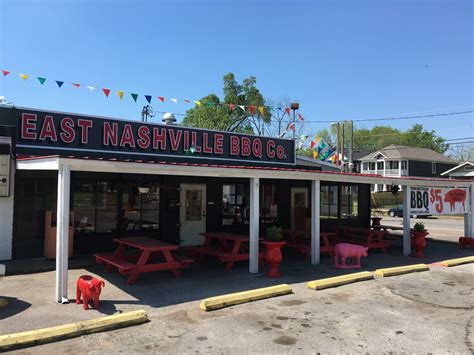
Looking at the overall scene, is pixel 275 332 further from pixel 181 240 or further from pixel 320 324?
pixel 181 240

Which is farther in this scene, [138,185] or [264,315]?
[138,185]

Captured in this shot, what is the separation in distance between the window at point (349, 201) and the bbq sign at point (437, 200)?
4.08 metres

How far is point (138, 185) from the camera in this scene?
12.0 m

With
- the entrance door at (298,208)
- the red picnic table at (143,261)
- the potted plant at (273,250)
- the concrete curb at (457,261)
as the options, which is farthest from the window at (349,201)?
the red picnic table at (143,261)

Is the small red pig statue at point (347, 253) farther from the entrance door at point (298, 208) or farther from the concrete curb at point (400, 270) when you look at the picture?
the entrance door at point (298, 208)

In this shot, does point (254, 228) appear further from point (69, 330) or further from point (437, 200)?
point (437, 200)

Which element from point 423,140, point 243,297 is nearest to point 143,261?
point 243,297

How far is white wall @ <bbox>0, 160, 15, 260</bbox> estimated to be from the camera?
10000 millimetres

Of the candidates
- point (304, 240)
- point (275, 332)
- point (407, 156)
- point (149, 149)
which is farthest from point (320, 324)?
point (407, 156)

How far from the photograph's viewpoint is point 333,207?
16.4 metres

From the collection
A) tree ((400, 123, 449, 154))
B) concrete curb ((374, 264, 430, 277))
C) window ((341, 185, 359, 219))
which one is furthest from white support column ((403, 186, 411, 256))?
tree ((400, 123, 449, 154))

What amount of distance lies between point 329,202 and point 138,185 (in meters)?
7.84

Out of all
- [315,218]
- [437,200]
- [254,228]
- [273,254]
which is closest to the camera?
[273,254]

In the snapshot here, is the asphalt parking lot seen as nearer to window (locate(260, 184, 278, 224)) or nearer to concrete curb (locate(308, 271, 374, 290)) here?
concrete curb (locate(308, 271, 374, 290))
